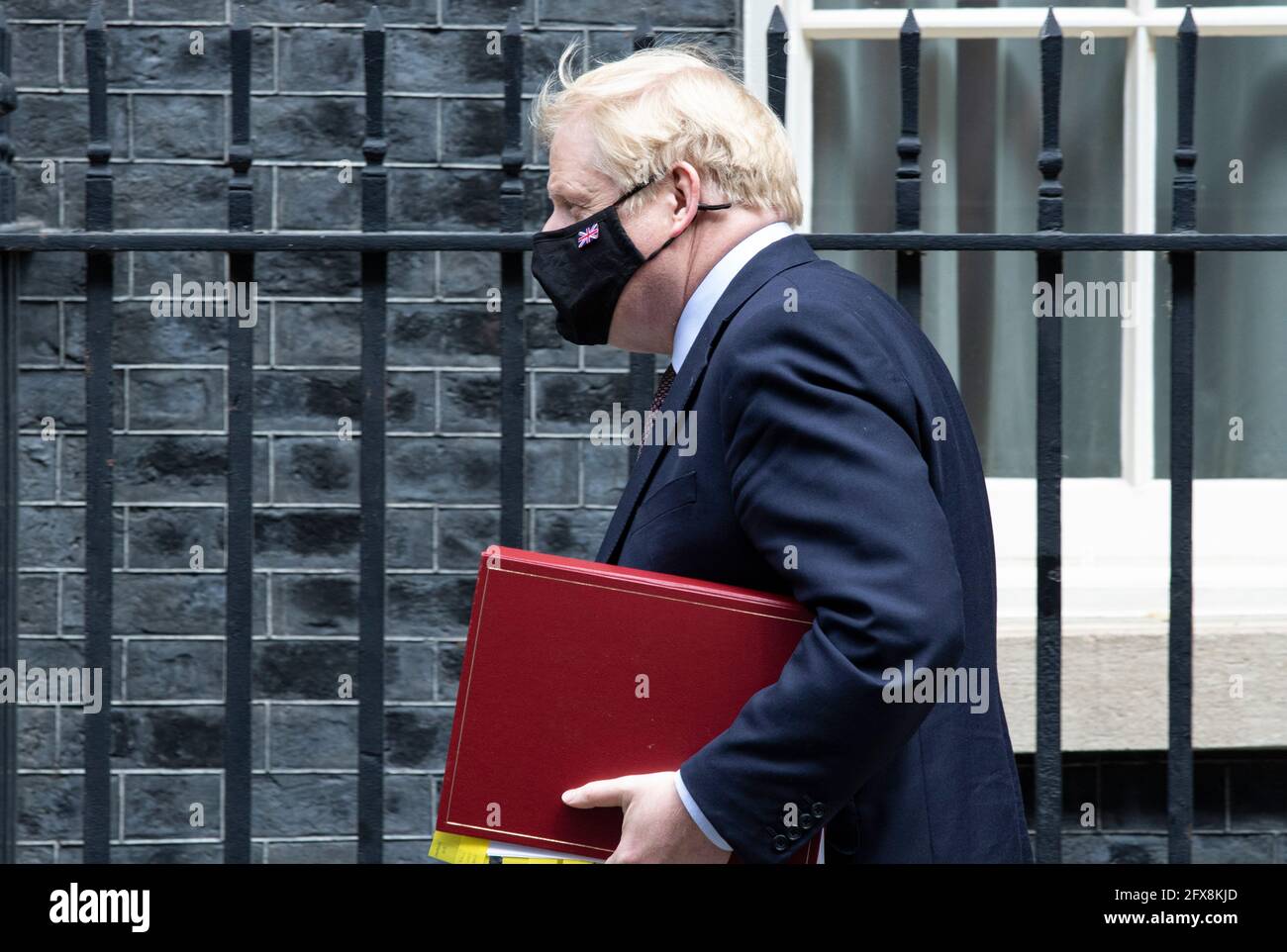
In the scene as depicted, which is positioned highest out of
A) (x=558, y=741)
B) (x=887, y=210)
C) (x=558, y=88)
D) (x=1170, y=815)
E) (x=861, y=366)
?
(x=558, y=88)

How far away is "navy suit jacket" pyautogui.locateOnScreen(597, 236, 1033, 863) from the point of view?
160 cm

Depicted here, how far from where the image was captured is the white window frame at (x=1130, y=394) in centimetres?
376

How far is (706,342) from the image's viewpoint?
1.86 meters

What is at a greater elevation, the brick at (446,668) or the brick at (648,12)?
the brick at (648,12)

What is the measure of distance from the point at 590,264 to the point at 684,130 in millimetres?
238

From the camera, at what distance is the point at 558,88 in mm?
3674

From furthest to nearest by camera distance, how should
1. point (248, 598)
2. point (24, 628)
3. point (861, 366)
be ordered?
point (24, 628), point (248, 598), point (861, 366)

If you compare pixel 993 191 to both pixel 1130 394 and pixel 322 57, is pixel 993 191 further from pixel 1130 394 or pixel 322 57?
pixel 322 57

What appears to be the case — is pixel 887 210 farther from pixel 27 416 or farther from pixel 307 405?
pixel 27 416

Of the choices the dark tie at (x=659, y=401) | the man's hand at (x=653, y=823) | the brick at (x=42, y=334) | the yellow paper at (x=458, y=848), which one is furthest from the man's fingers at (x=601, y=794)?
the brick at (x=42, y=334)

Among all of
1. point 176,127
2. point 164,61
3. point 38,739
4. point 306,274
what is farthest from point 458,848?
point 164,61

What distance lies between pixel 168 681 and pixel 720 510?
95.0 inches

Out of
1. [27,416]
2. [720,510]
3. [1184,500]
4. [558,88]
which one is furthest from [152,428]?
[1184,500]

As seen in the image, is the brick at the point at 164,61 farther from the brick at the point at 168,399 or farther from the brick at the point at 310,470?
the brick at the point at 310,470
